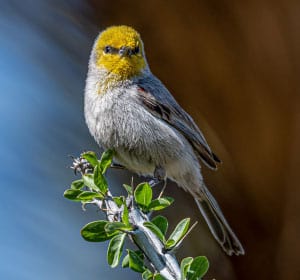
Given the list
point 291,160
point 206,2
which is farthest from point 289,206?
point 206,2

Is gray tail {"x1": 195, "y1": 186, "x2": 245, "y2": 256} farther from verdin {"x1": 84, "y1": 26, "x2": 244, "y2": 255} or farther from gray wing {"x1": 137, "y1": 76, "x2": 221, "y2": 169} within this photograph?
gray wing {"x1": 137, "y1": 76, "x2": 221, "y2": 169}

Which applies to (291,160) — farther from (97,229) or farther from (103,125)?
(97,229)

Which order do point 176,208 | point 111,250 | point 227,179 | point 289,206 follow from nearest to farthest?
point 111,250
point 289,206
point 227,179
point 176,208

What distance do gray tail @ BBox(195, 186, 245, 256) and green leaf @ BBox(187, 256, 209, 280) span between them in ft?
5.29

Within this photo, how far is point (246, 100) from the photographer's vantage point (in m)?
3.12

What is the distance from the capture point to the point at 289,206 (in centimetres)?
300

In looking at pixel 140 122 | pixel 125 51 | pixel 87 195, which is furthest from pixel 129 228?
pixel 125 51

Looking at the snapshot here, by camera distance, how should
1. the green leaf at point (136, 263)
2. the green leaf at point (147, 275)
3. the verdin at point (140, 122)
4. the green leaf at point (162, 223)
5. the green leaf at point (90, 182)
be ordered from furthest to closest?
the verdin at point (140, 122) → the green leaf at point (90, 182) → the green leaf at point (162, 223) → the green leaf at point (136, 263) → the green leaf at point (147, 275)

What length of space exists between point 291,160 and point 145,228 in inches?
69.3

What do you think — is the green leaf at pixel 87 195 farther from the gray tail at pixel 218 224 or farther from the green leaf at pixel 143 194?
the gray tail at pixel 218 224

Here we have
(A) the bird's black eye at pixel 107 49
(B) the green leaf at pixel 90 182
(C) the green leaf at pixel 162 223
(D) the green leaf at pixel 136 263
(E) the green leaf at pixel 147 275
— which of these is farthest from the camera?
(A) the bird's black eye at pixel 107 49

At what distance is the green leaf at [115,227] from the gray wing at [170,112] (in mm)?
1633

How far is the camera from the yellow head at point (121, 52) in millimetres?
2918

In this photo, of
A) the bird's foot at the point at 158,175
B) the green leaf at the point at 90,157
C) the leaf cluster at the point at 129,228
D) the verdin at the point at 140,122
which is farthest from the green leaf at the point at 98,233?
the bird's foot at the point at 158,175
